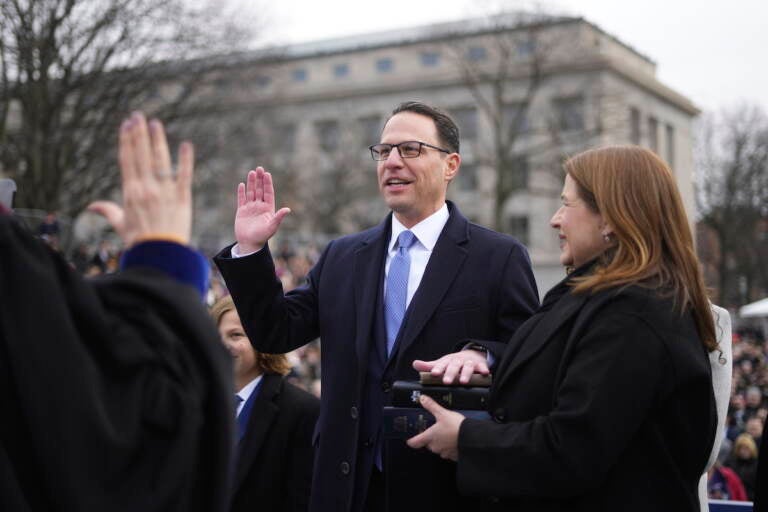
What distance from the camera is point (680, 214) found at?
9.46 ft

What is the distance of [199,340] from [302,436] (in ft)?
7.29

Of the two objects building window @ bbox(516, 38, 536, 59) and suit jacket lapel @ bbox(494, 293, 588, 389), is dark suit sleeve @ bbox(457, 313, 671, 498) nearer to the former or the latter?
suit jacket lapel @ bbox(494, 293, 588, 389)

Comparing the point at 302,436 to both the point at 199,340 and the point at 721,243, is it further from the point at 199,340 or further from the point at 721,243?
the point at 721,243

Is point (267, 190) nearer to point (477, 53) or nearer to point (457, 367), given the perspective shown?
point (457, 367)

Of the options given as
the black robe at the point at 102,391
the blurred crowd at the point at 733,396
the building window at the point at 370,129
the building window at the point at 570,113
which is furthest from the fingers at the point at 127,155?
the building window at the point at 370,129

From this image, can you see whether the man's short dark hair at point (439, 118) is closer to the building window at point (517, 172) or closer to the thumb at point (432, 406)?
the thumb at point (432, 406)

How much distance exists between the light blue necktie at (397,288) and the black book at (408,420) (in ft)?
1.98

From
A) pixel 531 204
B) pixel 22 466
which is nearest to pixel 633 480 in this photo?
pixel 22 466

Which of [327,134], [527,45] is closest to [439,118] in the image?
[527,45]

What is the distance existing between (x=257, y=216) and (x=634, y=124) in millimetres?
50579

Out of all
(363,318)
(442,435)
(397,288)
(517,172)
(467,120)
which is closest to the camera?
(442,435)

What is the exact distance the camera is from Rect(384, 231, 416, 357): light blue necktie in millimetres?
3719

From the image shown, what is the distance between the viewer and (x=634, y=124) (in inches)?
2018

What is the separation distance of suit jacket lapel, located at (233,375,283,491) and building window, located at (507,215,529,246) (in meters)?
50.1
